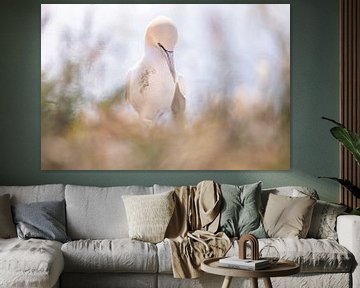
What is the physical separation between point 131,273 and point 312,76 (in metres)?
2.45

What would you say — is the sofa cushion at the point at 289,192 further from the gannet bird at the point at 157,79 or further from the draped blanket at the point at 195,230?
the gannet bird at the point at 157,79

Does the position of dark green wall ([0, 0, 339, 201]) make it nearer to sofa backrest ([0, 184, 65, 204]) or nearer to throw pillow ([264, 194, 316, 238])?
sofa backrest ([0, 184, 65, 204])

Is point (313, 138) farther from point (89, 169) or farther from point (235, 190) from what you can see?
point (89, 169)

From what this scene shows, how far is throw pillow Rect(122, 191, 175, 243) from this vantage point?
648 centimetres

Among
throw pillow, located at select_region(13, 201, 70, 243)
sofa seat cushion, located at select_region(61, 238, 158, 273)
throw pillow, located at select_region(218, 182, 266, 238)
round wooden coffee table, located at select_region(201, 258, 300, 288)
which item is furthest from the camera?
throw pillow, located at select_region(218, 182, 266, 238)

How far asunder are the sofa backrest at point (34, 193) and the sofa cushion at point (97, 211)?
74mm

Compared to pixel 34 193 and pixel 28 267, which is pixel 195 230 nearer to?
pixel 34 193

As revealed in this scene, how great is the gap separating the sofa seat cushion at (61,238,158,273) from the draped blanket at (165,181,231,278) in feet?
0.64

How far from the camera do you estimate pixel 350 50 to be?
23.8 ft

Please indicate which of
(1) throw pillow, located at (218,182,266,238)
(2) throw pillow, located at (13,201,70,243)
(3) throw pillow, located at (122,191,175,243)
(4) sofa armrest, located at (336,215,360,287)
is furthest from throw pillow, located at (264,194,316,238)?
(2) throw pillow, located at (13,201,70,243)

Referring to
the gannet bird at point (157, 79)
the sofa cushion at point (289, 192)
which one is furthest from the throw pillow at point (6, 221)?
the sofa cushion at point (289, 192)

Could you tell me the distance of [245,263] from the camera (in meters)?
5.06

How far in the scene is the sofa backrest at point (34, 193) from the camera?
22.4ft

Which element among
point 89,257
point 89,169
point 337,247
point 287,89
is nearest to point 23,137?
point 89,169
